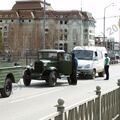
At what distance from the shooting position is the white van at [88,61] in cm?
2991

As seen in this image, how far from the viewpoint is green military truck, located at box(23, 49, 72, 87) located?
22266mm

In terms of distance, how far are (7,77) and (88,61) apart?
14.2 meters

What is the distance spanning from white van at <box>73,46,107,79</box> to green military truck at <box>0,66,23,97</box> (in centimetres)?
1256

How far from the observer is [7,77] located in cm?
1667

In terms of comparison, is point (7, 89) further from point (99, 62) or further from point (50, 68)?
point (99, 62)

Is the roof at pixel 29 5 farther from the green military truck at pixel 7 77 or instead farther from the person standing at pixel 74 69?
the green military truck at pixel 7 77

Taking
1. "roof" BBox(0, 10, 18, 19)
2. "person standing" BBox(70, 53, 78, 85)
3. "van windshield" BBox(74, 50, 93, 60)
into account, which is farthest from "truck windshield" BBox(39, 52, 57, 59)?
"roof" BBox(0, 10, 18, 19)

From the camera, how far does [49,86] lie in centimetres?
2239

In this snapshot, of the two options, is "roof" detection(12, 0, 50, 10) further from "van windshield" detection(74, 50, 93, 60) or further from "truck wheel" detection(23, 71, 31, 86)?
"truck wheel" detection(23, 71, 31, 86)

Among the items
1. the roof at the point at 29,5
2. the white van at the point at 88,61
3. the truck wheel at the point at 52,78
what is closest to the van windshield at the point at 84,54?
the white van at the point at 88,61

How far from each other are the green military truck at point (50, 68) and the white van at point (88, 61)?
5.78 meters

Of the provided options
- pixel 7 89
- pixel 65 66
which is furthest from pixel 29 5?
pixel 7 89

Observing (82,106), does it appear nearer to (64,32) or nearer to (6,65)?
(6,65)

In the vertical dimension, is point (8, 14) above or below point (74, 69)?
above
